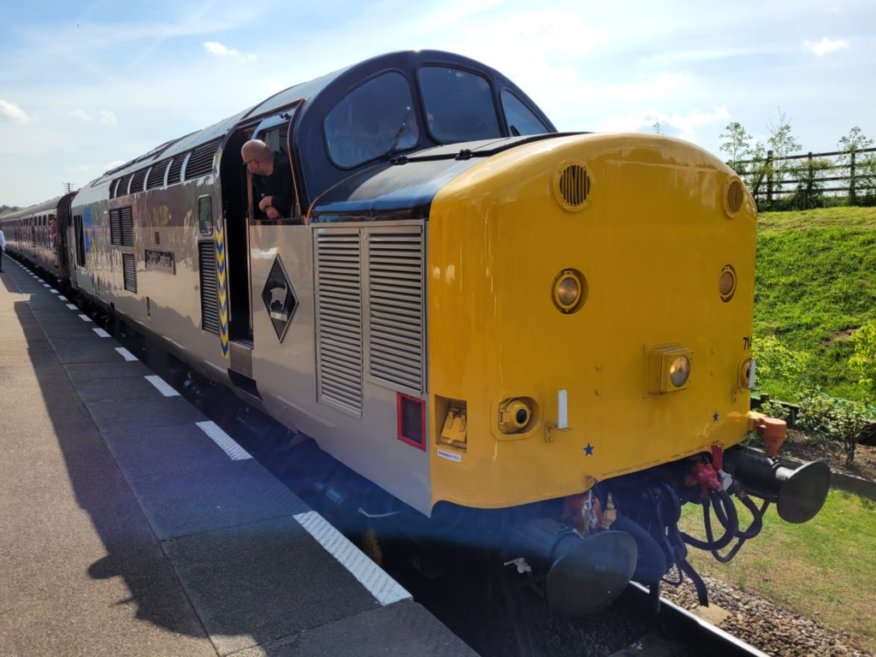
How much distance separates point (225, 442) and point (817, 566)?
14.7ft

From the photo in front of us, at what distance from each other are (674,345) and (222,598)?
2603 millimetres

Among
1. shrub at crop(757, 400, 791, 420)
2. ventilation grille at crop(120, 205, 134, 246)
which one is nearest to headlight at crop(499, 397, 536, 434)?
shrub at crop(757, 400, 791, 420)

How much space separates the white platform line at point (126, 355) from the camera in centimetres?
946

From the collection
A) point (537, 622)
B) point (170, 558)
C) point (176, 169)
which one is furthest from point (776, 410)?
point (176, 169)

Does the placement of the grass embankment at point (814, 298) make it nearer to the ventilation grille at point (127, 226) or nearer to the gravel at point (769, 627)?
the gravel at point (769, 627)

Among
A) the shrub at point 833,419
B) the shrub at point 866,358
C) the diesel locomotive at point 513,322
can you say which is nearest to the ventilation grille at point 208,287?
the diesel locomotive at point 513,322

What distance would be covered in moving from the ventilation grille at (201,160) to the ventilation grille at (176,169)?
10.9 inches

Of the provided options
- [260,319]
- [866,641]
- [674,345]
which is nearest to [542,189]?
[674,345]

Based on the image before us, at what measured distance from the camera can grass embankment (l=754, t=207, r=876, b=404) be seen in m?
8.13

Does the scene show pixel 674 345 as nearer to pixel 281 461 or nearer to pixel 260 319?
pixel 260 319

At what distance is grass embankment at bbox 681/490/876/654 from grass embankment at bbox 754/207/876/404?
2.46 m

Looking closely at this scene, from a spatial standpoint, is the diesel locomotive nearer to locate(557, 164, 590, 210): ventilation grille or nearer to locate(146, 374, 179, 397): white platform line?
locate(557, 164, 590, 210): ventilation grille

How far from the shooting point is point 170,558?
391cm

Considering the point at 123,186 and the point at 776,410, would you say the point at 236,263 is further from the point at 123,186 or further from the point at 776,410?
the point at 776,410
